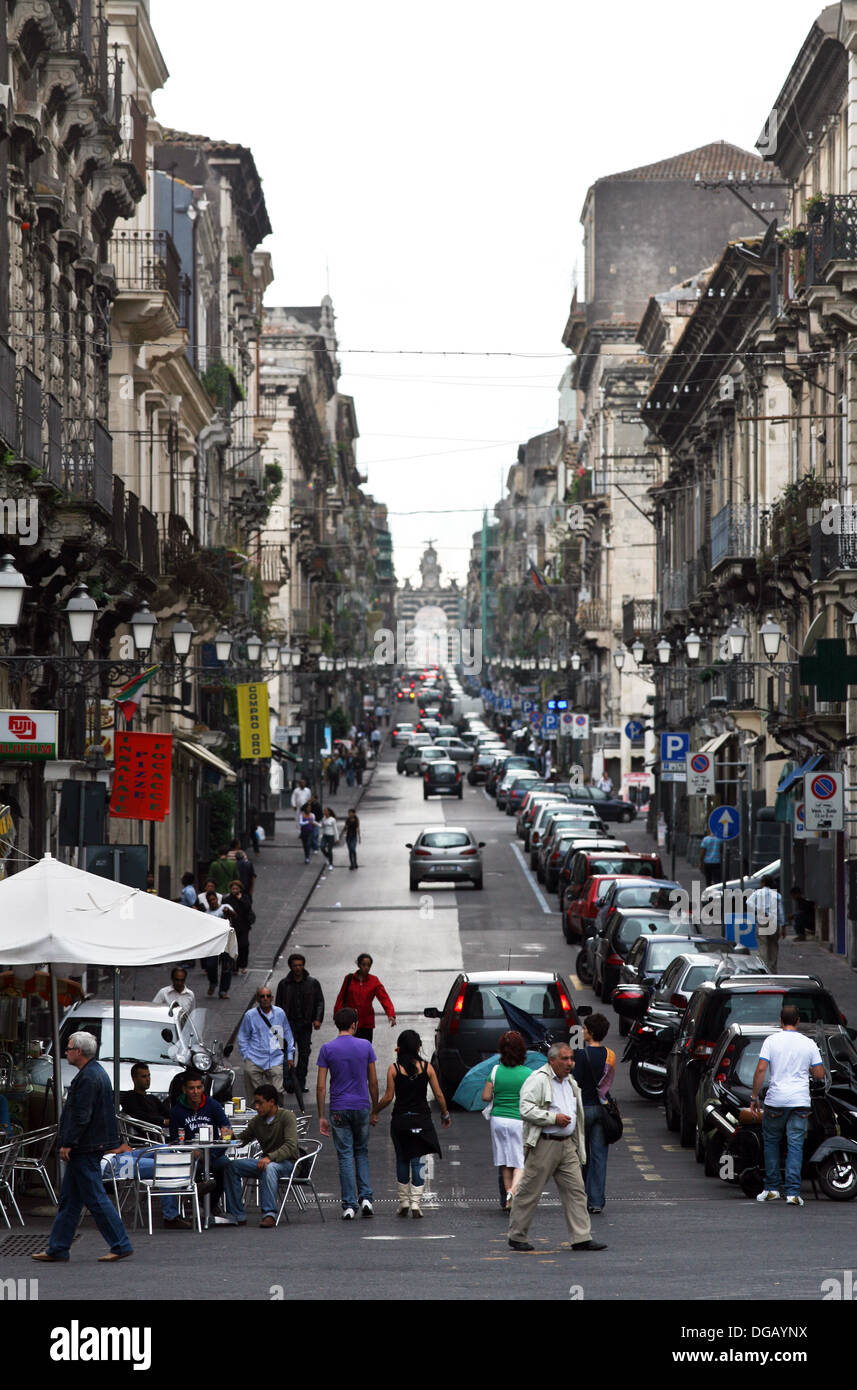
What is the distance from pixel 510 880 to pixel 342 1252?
1498 inches

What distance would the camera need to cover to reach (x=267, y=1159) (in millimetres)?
15461

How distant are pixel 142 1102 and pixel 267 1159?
97.0 inches

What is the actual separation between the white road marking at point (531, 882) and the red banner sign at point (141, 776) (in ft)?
55.4

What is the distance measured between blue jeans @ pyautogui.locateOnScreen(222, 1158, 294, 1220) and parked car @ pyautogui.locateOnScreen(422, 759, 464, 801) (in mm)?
67634

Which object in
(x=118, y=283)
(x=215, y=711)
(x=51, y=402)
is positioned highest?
(x=118, y=283)

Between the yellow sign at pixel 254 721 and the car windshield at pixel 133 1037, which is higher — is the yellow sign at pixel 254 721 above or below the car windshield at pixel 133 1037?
above

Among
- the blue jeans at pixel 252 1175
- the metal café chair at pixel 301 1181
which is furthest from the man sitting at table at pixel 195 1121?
the metal café chair at pixel 301 1181

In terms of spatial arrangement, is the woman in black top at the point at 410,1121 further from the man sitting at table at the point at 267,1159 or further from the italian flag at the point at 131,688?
the italian flag at the point at 131,688

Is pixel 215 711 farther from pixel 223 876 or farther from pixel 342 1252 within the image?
pixel 342 1252

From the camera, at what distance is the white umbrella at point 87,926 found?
1547 cm

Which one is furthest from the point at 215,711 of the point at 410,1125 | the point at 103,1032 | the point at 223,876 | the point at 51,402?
the point at 410,1125

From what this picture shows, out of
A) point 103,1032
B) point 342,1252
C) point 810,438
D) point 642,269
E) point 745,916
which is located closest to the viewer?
point 342,1252

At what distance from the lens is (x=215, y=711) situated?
50656 mm

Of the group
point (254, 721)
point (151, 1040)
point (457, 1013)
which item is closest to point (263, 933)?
point (254, 721)
